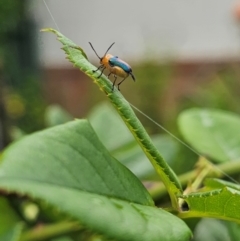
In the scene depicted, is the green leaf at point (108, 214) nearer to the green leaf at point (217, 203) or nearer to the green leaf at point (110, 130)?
the green leaf at point (217, 203)

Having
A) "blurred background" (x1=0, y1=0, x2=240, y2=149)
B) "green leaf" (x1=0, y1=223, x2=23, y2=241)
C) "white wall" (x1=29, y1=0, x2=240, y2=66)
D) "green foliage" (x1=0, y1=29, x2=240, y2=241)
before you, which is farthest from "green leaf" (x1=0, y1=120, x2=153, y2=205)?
"white wall" (x1=29, y1=0, x2=240, y2=66)

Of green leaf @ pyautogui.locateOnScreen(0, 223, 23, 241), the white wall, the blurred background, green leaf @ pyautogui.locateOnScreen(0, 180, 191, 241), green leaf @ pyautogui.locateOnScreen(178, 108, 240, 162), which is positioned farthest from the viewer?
the white wall

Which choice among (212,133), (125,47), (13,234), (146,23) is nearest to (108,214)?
(13,234)

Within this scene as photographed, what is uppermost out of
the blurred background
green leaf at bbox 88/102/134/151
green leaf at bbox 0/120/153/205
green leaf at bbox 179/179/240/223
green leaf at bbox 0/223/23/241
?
green leaf at bbox 0/120/153/205

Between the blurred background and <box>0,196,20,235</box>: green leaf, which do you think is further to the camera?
the blurred background

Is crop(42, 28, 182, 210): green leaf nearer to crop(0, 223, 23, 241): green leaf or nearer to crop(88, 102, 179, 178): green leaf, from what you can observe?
crop(0, 223, 23, 241): green leaf

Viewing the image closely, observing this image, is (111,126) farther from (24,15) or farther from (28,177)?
(24,15)
